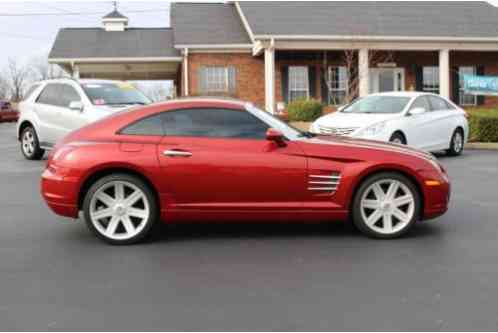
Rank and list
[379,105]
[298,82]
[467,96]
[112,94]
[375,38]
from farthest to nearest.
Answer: [467,96]
[298,82]
[375,38]
[379,105]
[112,94]

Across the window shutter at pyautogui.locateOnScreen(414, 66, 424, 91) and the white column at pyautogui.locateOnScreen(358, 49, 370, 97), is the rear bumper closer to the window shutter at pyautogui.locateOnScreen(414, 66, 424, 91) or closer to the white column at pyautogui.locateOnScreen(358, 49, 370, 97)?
the white column at pyautogui.locateOnScreen(358, 49, 370, 97)

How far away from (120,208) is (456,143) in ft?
34.4

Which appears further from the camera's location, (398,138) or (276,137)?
(398,138)

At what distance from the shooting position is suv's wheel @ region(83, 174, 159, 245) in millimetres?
6359

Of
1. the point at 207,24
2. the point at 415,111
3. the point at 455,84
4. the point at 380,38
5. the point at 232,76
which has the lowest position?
the point at 415,111

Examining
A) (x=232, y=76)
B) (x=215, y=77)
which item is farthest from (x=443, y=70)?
(x=215, y=77)

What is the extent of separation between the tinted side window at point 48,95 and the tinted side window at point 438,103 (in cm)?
810

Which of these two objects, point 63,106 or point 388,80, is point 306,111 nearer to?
point 388,80

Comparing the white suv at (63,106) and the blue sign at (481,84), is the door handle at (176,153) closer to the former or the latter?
the white suv at (63,106)

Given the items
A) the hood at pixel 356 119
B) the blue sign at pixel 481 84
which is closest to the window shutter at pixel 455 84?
the blue sign at pixel 481 84

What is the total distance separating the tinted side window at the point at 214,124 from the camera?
259 inches

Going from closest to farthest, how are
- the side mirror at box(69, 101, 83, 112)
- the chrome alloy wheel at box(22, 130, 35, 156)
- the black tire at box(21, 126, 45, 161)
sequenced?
1. the side mirror at box(69, 101, 83, 112)
2. the black tire at box(21, 126, 45, 161)
3. the chrome alloy wheel at box(22, 130, 35, 156)

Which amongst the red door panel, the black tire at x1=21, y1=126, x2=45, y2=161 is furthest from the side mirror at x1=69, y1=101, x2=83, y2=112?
the red door panel

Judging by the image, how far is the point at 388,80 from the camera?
28266 millimetres
